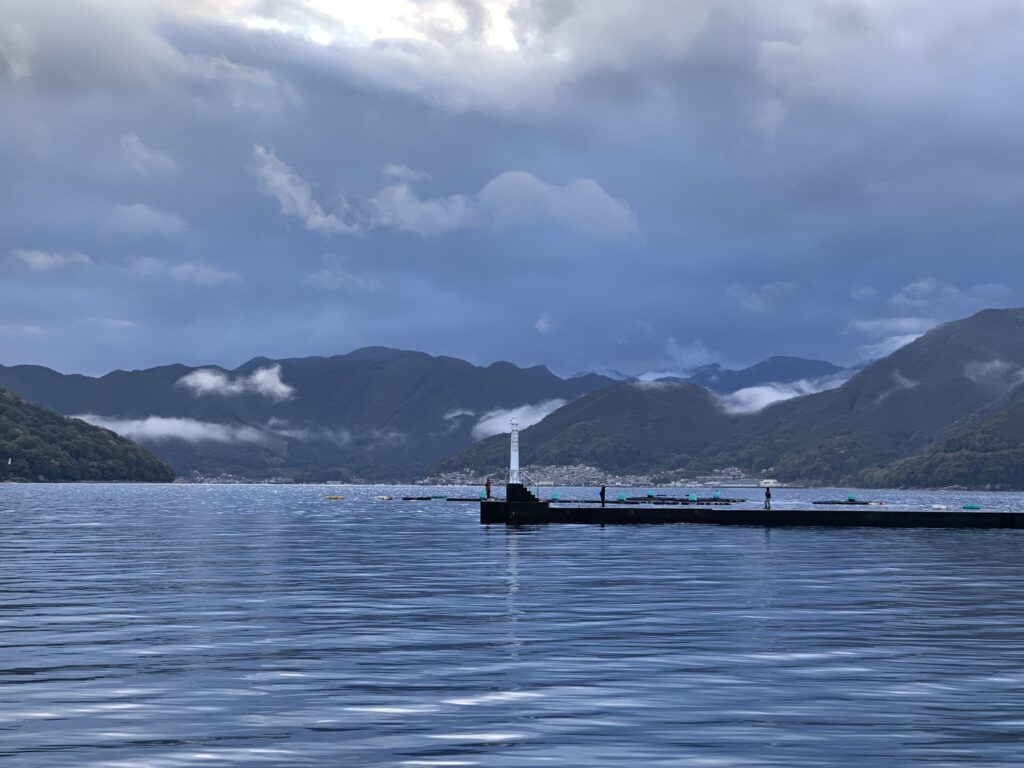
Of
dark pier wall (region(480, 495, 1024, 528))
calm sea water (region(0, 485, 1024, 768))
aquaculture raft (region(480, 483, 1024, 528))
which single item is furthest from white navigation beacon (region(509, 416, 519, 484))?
calm sea water (region(0, 485, 1024, 768))

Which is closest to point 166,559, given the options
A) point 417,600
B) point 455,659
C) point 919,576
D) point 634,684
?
point 417,600

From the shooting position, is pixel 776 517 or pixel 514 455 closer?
pixel 514 455

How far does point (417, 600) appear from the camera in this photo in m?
44.1

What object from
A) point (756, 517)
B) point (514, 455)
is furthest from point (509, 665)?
point (756, 517)

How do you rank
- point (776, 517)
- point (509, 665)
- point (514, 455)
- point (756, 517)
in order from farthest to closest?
point (776, 517) < point (756, 517) < point (514, 455) < point (509, 665)

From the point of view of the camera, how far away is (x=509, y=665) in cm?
2797

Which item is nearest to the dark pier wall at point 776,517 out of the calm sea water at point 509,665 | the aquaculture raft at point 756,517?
the aquaculture raft at point 756,517

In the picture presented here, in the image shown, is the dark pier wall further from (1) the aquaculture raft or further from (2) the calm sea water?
(2) the calm sea water

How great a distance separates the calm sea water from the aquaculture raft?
54.1 meters

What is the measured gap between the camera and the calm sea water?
19.5 m

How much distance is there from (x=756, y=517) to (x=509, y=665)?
9821 centimetres

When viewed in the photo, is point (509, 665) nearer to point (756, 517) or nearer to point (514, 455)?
point (514, 455)

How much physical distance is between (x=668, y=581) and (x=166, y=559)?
94.1 feet

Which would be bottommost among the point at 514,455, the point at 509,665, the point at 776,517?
the point at 509,665
